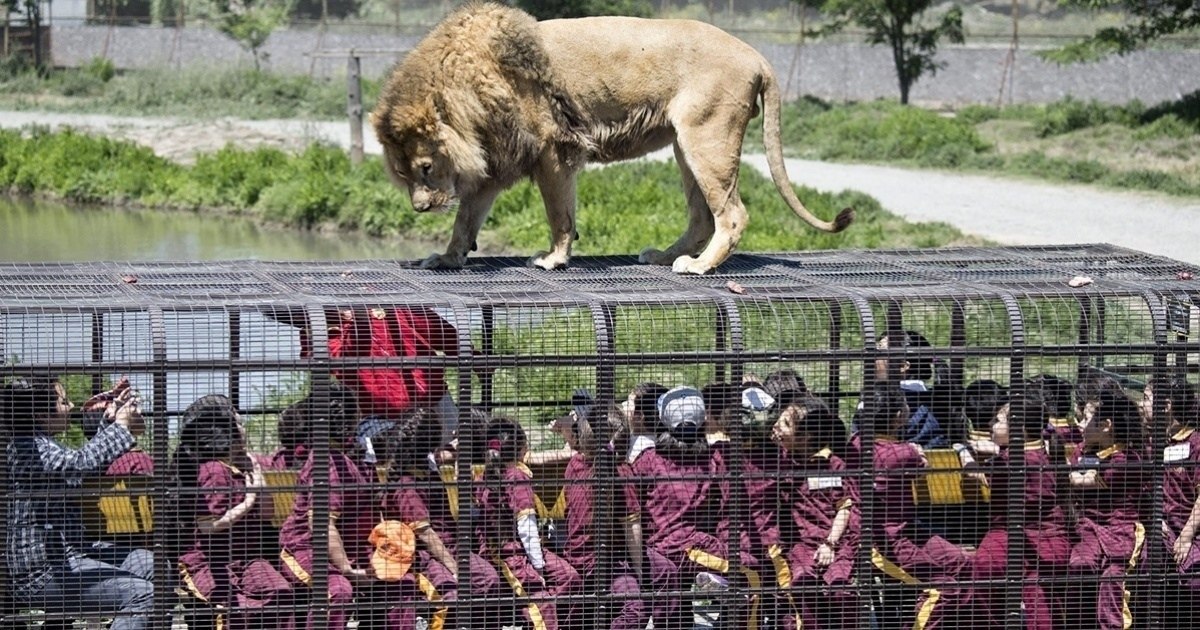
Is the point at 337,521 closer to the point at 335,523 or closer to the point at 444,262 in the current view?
the point at 335,523

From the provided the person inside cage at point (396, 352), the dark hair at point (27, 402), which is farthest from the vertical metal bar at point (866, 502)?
the dark hair at point (27, 402)

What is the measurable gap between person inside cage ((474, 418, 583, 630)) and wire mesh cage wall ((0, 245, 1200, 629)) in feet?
0.04

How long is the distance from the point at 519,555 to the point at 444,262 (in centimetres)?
220

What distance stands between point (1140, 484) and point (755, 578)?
1579 millimetres

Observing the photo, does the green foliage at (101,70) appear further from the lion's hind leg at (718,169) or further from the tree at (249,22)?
the lion's hind leg at (718,169)

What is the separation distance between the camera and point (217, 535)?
627 cm

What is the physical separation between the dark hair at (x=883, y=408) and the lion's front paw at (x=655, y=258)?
227cm

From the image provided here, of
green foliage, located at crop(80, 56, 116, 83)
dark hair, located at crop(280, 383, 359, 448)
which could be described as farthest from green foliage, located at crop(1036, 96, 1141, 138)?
dark hair, located at crop(280, 383, 359, 448)

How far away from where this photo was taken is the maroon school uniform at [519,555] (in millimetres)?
6426

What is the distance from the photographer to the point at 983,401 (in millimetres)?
7082

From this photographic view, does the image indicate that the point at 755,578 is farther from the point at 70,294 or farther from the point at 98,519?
the point at 70,294

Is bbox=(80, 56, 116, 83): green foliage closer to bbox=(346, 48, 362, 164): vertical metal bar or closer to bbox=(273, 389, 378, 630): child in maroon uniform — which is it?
bbox=(346, 48, 362, 164): vertical metal bar

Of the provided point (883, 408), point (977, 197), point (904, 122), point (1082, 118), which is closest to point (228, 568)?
point (883, 408)

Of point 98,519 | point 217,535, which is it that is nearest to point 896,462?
point 217,535
